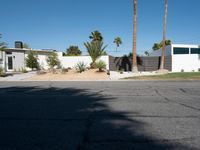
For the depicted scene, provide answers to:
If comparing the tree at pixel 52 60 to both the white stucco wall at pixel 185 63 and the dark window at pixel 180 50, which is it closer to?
the white stucco wall at pixel 185 63

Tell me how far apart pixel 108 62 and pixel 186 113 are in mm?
29306

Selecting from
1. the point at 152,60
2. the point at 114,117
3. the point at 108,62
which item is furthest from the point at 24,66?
the point at 114,117

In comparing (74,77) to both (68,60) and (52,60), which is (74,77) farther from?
(68,60)

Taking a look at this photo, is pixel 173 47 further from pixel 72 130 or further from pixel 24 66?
pixel 72 130

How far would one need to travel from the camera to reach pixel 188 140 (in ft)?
17.3

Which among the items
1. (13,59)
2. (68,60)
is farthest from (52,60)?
(13,59)

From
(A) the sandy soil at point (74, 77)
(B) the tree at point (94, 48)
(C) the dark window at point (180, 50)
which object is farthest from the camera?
(C) the dark window at point (180, 50)

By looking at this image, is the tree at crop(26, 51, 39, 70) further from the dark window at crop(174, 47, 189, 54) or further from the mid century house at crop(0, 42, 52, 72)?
the dark window at crop(174, 47, 189, 54)

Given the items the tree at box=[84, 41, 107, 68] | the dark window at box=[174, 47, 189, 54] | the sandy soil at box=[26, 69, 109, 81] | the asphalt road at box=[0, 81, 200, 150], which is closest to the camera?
the asphalt road at box=[0, 81, 200, 150]

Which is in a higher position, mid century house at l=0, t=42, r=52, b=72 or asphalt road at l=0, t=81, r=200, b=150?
mid century house at l=0, t=42, r=52, b=72

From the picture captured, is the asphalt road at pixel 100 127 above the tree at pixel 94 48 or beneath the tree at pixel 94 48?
beneath

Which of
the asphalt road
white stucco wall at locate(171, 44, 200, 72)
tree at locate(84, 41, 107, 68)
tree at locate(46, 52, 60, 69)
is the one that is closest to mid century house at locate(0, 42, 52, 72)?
tree at locate(46, 52, 60, 69)

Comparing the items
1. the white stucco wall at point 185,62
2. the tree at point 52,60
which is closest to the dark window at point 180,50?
the white stucco wall at point 185,62

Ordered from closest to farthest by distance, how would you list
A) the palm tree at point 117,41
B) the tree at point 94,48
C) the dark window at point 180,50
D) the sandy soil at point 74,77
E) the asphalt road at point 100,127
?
the asphalt road at point 100,127 → the sandy soil at point 74,77 → the tree at point 94,48 → the dark window at point 180,50 → the palm tree at point 117,41
